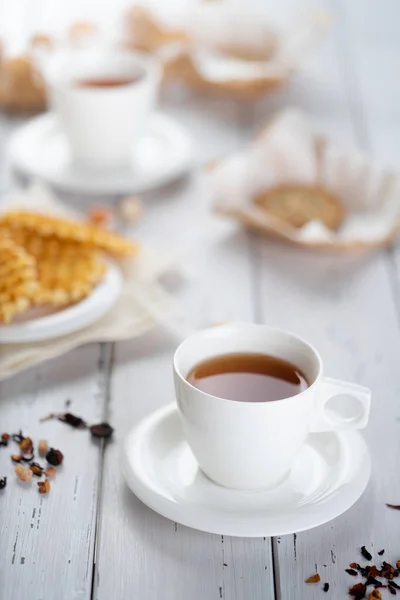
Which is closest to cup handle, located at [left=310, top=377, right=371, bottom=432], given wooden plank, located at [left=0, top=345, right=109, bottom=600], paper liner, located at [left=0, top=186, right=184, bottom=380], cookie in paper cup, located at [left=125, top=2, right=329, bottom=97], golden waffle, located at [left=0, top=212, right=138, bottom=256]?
wooden plank, located at [left=0, top=345, right=109, bottom=600]

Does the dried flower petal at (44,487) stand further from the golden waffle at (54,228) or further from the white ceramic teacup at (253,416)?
the golden waffle at (54,228)

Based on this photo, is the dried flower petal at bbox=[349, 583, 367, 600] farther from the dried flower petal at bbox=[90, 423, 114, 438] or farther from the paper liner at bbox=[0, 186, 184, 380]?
the paper liner at bbox=[0, 186, 184, 380]

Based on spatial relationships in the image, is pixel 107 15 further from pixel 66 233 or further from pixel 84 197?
pixel 66 233

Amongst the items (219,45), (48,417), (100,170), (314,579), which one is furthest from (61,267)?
(219,45)

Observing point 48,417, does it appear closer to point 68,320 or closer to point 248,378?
point 68,320

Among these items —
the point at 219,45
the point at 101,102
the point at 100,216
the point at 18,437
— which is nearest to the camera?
the point at 18,437

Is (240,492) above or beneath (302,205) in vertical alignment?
above

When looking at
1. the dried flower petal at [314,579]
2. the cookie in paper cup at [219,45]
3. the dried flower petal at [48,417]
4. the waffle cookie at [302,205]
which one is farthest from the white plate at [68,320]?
the cookie in paper cup at [219,45]
